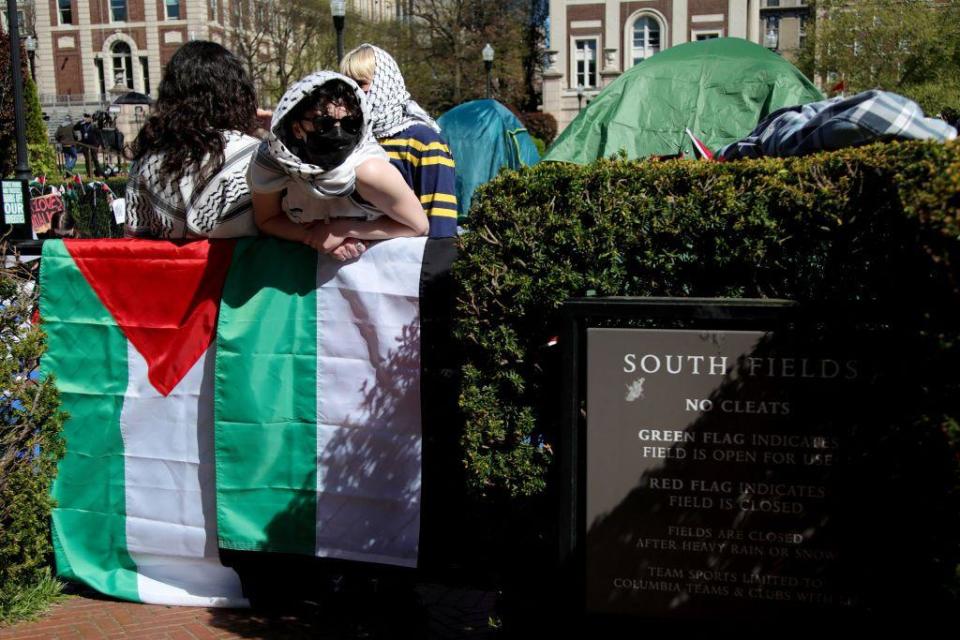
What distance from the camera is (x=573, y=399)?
9.57 feet

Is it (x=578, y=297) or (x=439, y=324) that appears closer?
(x=578, y=297)

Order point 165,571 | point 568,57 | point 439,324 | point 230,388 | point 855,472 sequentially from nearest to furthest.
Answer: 1. point 855,472
2. point 439,324
3. point 230,388
4. point 165,571
5. point 568,57

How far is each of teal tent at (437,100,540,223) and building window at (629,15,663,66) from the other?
171 ft

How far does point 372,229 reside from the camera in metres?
3.77

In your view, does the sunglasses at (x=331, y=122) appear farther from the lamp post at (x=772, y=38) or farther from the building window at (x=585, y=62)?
the lamp post at (x=772, y=38)

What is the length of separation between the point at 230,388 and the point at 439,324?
95cm

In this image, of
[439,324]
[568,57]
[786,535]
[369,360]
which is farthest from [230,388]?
[568,57]

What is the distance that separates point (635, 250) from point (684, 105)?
7.74 meters

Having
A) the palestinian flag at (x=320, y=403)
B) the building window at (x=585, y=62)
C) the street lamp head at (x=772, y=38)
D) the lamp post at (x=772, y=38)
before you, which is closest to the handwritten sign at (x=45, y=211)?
the palestinian flag at (x=320, y=403)

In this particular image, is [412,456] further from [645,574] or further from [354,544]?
[645,574]

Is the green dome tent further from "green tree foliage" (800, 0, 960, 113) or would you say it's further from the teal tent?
"green tree foliage" (800, 0, 960, 113)

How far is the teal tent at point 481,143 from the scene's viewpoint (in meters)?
10.8

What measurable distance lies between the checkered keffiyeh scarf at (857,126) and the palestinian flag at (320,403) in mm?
1530

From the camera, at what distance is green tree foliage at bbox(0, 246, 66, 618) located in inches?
157
